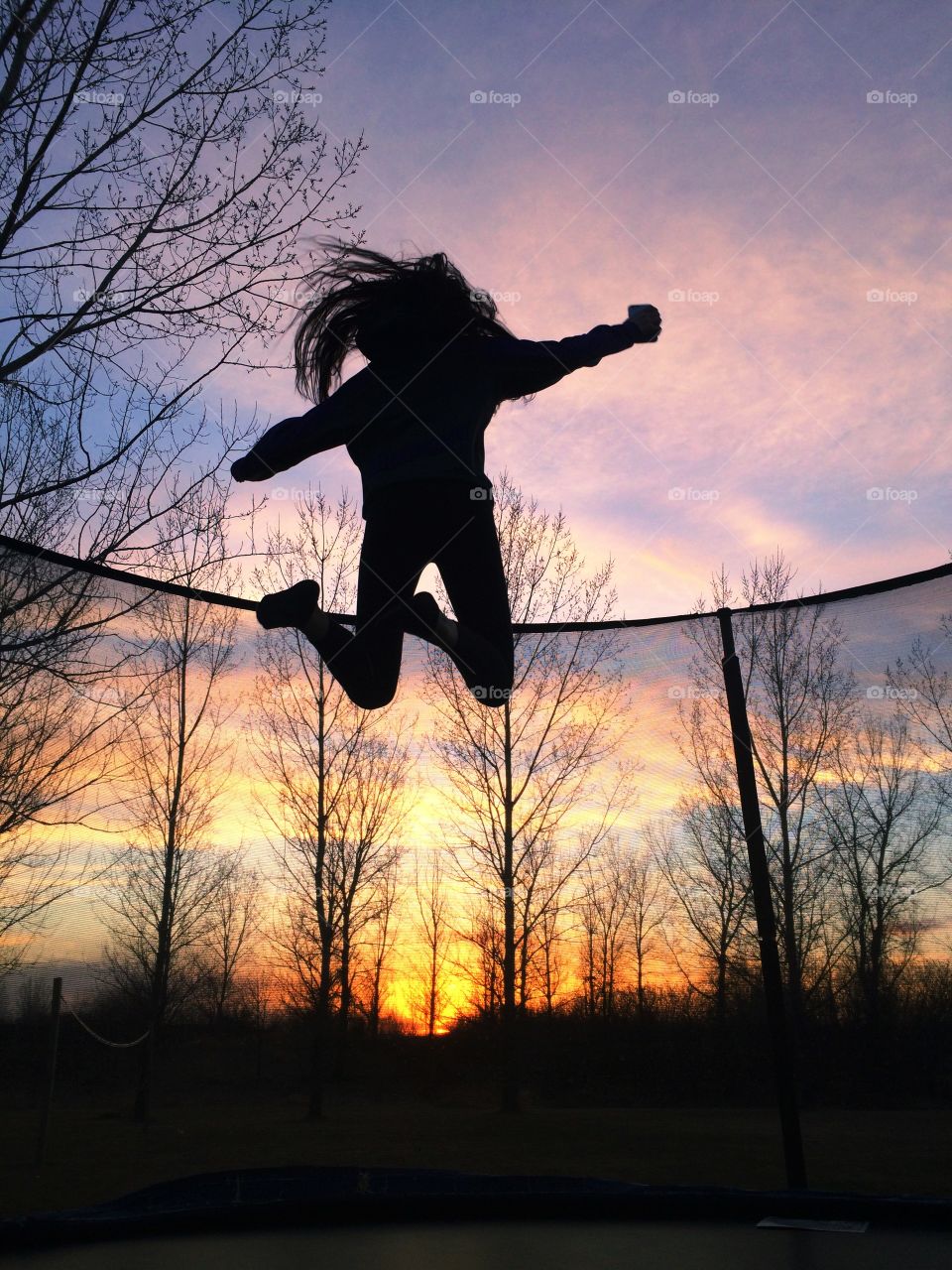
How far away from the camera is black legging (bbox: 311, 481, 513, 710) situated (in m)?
1.54

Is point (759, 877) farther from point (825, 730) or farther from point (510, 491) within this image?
point (510, 491)

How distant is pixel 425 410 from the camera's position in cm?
159

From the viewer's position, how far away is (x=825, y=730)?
445cm

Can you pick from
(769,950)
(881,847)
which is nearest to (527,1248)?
(769,950)

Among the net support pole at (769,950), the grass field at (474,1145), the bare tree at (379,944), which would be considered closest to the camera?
the net support pole at (769,950)

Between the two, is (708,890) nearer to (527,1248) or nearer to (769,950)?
(769,950)

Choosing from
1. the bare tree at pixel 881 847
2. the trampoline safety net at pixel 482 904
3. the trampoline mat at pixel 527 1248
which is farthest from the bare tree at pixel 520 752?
the trampoline mat at pixel 527 1248

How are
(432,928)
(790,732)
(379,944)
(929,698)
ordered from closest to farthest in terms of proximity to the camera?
(929,698) → (790,732) → (432,928) → (379,944)

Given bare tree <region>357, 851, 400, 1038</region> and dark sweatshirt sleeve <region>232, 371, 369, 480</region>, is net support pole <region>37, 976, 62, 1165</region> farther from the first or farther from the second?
dark sweatshirt sleeve <region>232, 371, 369, 480</region>

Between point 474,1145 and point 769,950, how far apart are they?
9.82ft

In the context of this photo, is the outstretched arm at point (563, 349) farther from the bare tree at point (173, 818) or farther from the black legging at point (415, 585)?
the bare tree at point (173, 818)

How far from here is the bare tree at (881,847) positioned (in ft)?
12.6

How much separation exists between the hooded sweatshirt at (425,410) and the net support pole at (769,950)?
205cm

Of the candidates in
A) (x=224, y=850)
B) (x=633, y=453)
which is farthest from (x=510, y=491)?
(x=224, y=850)
